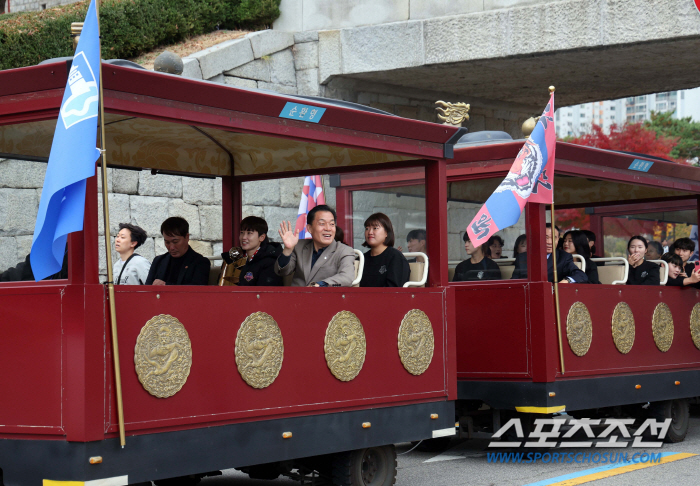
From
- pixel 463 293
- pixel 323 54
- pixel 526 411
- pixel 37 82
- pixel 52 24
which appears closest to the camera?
pixel 37 82

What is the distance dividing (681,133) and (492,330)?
3741cm

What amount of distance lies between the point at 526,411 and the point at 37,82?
474cm

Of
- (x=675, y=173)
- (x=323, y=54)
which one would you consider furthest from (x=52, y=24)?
(x=675, y=173)

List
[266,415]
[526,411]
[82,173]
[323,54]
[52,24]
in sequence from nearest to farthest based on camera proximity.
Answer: [82,173], [266,415], [526,411], [52,24], [323,54]

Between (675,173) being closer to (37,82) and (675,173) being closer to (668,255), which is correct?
(668,255)

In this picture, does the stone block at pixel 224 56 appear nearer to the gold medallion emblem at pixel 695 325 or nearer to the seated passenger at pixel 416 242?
the seated passenger at pixel 416 242

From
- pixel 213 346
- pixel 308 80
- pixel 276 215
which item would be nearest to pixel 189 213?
pixel 276 215

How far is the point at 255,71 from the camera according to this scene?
1309cm

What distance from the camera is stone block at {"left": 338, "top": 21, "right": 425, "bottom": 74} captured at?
527 inches

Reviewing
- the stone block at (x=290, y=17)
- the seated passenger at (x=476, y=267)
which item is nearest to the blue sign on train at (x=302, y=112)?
the seated passenger at (x=476, y=267)

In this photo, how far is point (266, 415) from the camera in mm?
5496

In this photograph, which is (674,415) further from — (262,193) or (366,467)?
(262,193)

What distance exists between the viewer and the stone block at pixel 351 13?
1366 centimetres

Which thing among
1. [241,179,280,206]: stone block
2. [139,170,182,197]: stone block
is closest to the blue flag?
[139,170,182,197]: stone block
